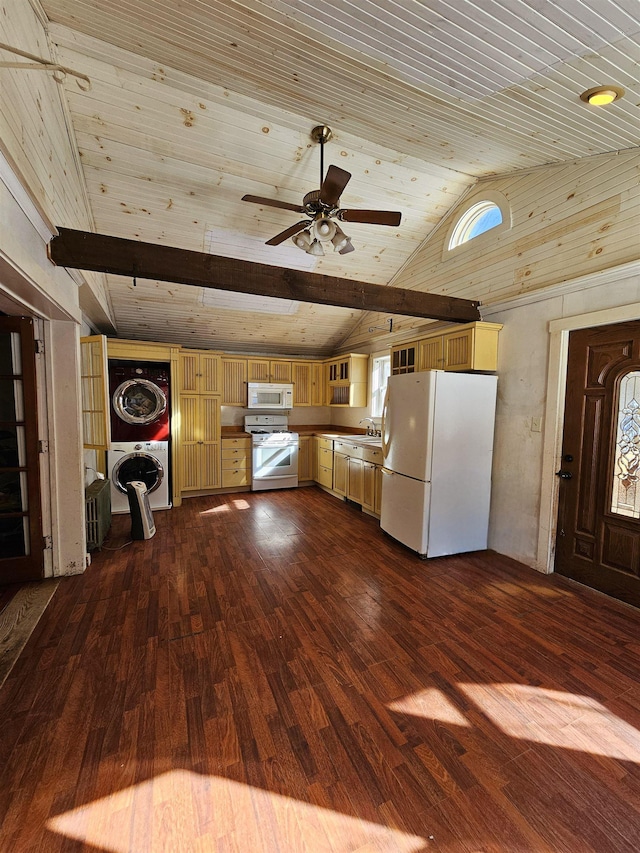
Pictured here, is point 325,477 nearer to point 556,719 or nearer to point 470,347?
point 470,347

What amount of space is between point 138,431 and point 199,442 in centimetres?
96

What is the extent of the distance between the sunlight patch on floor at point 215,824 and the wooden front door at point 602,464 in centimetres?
245

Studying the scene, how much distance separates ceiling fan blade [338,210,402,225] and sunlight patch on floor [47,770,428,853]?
10.3ft

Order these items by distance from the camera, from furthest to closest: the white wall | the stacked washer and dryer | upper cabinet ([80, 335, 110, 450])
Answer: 1. the stacked washer and dryer
2. upper cabinet ([80, 335, 110, 450])
3. the white wall

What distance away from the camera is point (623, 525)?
2682 mm

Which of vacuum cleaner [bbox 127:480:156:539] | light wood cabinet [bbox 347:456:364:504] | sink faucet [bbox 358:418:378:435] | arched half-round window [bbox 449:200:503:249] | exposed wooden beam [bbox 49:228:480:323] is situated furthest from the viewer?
sink faucet [bbox 358:418:378:435]

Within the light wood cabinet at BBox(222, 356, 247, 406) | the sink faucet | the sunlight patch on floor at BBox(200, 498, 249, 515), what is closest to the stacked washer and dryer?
the sunlight patch on floor at BBox(200, 498, 249, 515)

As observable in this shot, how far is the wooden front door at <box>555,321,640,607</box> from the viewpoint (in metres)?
2.63

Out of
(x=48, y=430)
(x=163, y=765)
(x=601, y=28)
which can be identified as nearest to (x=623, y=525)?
(x=601, y=28)

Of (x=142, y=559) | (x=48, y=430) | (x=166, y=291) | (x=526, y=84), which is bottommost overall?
(x=142, y=559)

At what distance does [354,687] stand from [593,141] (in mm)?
3676

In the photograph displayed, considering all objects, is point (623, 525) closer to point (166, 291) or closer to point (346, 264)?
point (346, 264)

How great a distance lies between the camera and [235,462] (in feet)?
18.8

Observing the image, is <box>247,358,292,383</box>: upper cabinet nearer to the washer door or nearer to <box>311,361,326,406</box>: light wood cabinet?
<box>311,361,326,406</box>: light wood cabinet
